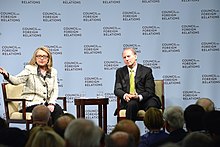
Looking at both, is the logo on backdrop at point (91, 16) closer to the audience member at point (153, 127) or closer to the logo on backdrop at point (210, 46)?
the logo on backdrop at point (210, 46)

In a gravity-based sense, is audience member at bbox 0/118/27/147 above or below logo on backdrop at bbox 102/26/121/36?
below

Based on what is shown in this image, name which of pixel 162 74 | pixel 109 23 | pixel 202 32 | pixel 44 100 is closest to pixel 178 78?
pixel 162 74

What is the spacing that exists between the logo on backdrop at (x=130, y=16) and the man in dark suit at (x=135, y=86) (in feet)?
3.56

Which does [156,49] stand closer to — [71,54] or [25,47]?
[71,54]

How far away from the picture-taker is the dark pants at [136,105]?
6863 millimetres

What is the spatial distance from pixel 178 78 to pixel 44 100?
234 centimetres

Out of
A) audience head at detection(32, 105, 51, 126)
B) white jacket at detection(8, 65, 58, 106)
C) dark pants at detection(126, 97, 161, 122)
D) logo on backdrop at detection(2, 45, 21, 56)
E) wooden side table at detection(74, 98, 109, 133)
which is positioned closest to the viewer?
audience head at detection(32, 105, 51, 126)

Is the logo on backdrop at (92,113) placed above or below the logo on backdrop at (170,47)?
below

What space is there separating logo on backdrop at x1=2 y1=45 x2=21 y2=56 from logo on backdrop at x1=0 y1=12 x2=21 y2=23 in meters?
0.41


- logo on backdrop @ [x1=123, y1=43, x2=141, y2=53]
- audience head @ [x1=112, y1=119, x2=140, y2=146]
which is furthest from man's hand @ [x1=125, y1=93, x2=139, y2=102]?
audience head @ [x1=112, y1=119, x2=140, y2=146]

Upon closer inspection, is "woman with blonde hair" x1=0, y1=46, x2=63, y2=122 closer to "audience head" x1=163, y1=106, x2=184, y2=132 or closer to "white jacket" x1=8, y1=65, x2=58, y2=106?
"white jacket" x1=8, y1=65, x2=58, y2=106

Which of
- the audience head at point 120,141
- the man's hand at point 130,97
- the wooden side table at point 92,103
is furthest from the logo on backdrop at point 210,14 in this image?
the audience head at point 120,141

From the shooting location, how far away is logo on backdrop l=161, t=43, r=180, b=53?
324 inches

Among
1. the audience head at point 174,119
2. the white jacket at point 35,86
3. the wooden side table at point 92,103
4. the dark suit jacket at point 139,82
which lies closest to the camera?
the audience head at point 174,119
